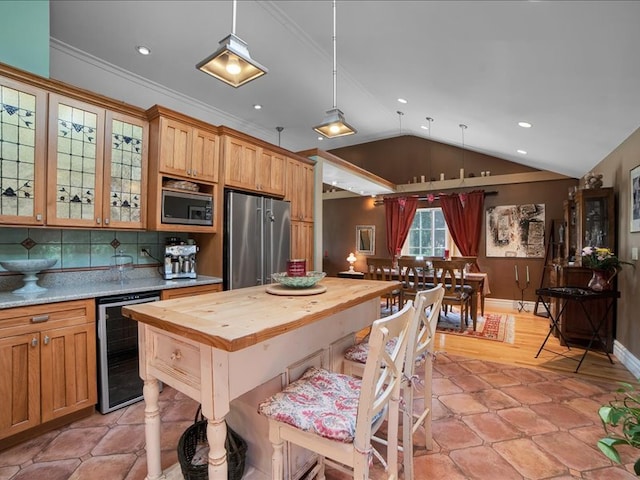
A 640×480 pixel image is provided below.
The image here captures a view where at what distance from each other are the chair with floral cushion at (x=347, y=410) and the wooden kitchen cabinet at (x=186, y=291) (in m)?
1.69

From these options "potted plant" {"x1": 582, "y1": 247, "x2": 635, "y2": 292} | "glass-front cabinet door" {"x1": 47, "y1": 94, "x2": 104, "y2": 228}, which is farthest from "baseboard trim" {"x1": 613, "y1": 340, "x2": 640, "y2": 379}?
"glass-front cabinet door" {"x1": 47, "y1": 94, "x2": 104, "y2": 228}

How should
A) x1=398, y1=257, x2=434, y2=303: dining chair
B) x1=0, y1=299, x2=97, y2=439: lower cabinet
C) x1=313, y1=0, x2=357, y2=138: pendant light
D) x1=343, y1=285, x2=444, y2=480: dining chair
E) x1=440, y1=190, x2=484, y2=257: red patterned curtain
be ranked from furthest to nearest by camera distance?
1. x1=440, y1=190, x2=484, y2=257: red patterned curtain
2. x1=398, y1=257, x2=434, y2=303: dining chair
3. x1=313, y1=0, x2=357, y2=138: pendant light
4. x1=0, y1=299, x2=97, y2=439: lower cabinet
5. x1=343, y1=285, x2=444, y2=480: dining chair

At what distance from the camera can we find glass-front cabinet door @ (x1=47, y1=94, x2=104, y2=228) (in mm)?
2248

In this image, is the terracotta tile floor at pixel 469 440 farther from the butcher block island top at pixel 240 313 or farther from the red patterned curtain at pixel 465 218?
the red patterned curtain at pixel 465 218

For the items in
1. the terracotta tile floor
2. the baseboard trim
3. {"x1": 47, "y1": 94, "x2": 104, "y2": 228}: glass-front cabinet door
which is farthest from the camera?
the baseboard trim

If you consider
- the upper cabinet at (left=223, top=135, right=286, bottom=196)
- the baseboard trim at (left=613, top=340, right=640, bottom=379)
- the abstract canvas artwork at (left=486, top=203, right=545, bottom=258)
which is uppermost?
the upper cabinet at (left=223, top=135, right=286, bottom=196)

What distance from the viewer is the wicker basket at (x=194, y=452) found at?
4.67 ft

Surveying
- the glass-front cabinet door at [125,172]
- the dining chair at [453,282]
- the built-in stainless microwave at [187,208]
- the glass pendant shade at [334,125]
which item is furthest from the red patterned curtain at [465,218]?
the glass-front cabinet door at [125,172]

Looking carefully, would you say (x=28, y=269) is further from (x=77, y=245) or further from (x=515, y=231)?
(x=515, y=231)

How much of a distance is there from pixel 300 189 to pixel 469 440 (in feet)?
10.3

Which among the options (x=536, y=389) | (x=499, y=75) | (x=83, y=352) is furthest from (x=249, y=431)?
(x=499, y=75)

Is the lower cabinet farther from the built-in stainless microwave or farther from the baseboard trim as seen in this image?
the baseboard trim

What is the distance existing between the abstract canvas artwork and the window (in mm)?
882

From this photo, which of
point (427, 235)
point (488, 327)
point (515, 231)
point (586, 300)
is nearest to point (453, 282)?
point (488, 327)
